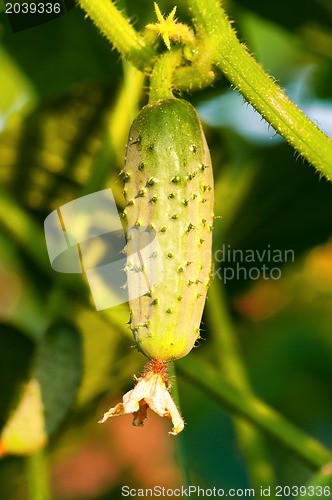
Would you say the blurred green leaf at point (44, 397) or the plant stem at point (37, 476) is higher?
the blurred green leaf at point (44, 397)

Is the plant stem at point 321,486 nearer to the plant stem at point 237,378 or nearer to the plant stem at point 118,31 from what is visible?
the plant stem at point 237,378

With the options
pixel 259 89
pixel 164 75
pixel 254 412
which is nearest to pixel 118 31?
pixel 164 75

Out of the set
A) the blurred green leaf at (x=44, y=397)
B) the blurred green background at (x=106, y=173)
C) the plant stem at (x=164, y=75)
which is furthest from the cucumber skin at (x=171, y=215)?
the blurred green background at (x=106, y=173)

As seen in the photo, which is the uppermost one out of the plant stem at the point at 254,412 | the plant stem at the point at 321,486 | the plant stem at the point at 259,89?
the plant stem at the point at 259,89

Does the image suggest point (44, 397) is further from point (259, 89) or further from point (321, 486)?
point (259, 89)

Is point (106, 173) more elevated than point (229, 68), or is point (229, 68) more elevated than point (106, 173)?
point (229, 68)

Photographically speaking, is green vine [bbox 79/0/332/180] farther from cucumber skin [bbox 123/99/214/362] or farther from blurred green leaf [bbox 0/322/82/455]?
blurred green leaf [bbox 0/322/82/455]

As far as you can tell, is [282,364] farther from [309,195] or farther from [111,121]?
[111,121]
